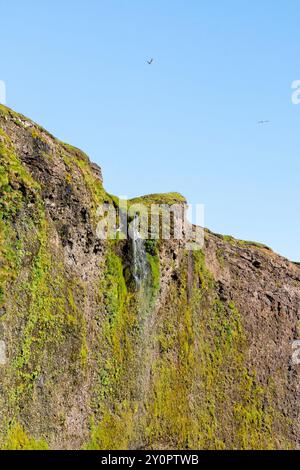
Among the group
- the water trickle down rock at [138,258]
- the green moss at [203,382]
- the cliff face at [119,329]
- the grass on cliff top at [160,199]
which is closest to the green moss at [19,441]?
the cliff face at [119,329]

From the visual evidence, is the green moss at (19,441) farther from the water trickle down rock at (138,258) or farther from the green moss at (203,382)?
the water trickle down rock at (138,258)

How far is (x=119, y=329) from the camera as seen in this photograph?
41.8 m

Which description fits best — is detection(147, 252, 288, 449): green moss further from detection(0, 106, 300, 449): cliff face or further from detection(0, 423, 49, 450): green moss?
detection(0, 423, 49, 450): green moss

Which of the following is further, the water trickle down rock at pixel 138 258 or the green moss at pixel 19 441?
the water trickle down rock at pixel 138 258

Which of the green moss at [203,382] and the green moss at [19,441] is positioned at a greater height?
the green moss at [203,382]

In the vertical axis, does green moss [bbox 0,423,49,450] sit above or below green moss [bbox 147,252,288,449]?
below

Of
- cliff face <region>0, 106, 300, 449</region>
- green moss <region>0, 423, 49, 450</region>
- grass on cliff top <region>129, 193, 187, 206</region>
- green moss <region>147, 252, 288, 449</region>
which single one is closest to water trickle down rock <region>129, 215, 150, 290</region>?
cliff face <region>0, 106, 300, 449</region>

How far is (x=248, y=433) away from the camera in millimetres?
51531

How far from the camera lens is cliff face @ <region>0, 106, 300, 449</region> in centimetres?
3372

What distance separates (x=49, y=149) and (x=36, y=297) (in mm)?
8239

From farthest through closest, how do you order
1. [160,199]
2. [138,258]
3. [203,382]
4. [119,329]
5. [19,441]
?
[160,199], [203,382], [138,258], [119,329], [19,441]

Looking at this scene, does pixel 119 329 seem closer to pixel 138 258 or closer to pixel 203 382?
pixel 138 258

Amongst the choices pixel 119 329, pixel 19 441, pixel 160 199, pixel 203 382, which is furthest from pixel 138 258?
pixel 19 441

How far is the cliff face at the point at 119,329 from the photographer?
3372 cm
